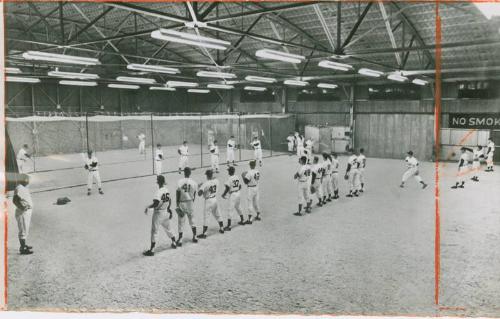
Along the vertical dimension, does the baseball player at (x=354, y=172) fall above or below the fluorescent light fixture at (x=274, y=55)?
below

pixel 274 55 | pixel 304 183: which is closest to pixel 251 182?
pixel 304 183

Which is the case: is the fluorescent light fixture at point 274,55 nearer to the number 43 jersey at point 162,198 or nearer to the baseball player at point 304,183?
the baseball player at point 304,183

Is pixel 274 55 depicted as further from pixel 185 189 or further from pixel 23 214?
pixel 23 214

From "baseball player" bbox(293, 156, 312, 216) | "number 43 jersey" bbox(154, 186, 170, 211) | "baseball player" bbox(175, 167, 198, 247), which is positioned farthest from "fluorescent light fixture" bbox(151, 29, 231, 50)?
"baseball player" bbox(293, 156, 312, 216)

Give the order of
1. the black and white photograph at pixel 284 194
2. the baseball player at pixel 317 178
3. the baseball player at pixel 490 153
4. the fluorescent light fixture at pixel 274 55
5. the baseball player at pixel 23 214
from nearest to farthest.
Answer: the black and white photograph at pixel 284 194 → the baseball player at pixel 23 214 → the fluorescent light fixture at pixel 274 55 → the baseball player at pixel 317 178 → the baseball player at pixel 490 153

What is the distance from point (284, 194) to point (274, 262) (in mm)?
7865

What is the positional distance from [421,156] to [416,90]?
5126mm

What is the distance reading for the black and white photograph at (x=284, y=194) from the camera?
7.54m

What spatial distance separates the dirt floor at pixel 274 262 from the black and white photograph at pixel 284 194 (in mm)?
53

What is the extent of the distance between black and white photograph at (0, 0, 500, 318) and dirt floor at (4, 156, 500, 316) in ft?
0.17

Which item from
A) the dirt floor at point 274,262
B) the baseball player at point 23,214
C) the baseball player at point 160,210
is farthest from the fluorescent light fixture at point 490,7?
the baseball player at point 23,214

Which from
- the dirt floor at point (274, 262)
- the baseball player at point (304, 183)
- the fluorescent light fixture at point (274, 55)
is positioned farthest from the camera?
the fluorescent light fixture at point (274, 55)

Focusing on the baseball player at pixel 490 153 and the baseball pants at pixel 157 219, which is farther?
the baseball player at pixel 490 153

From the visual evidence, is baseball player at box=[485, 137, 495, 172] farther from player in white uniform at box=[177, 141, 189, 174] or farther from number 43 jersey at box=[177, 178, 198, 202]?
number 43 jersey at box=[177, 178, 198, 202]
